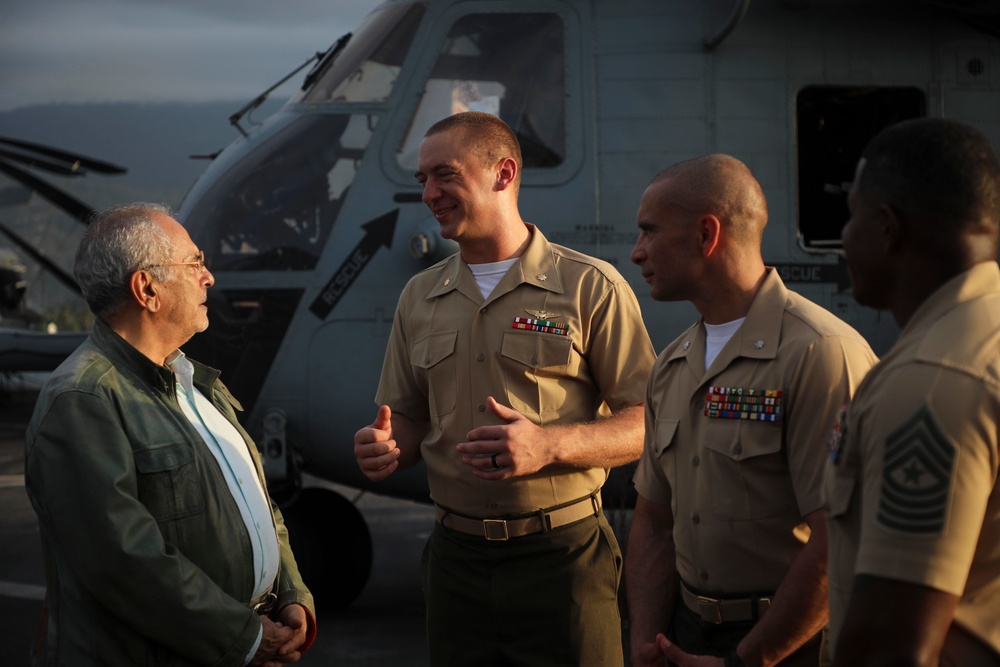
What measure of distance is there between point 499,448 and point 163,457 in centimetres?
77

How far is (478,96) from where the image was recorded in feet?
17.5

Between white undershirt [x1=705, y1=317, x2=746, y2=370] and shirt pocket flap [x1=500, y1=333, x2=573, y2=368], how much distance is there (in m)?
0.49

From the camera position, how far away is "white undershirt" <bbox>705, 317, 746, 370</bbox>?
8.36 feet

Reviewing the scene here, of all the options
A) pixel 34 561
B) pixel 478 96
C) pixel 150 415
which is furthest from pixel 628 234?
pixel 34 561

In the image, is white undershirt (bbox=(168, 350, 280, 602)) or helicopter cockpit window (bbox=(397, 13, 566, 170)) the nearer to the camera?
white undershirt (bbox=(168, 350, 280, 602))

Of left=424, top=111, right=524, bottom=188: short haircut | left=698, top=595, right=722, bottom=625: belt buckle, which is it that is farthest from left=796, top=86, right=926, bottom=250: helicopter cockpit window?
left=698, top=595, right=722, bottom=625: belt buckle

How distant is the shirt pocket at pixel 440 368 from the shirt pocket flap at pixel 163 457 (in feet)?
2.70

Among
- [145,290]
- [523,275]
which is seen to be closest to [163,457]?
[145,290]

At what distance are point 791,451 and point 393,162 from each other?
3.35 meters

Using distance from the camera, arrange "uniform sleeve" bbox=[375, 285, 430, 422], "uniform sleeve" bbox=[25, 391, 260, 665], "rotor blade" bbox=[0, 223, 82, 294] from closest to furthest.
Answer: "uniform sleeve" bbox=[25, 391, 260, 665]
"uniform sleeve" bbox=[375, 285, 430, 422]
"rotor blade" bbox=[0, 223, 82, 294]

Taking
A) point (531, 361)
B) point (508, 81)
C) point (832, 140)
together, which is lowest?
point (531, 361)

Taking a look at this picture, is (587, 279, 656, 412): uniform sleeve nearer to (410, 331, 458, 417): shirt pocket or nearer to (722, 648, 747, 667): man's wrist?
(410, 331, 458, 417): shirt pocket

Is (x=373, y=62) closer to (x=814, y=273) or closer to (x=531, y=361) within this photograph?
(x=814, y=273)

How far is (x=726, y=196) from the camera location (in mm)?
2514
